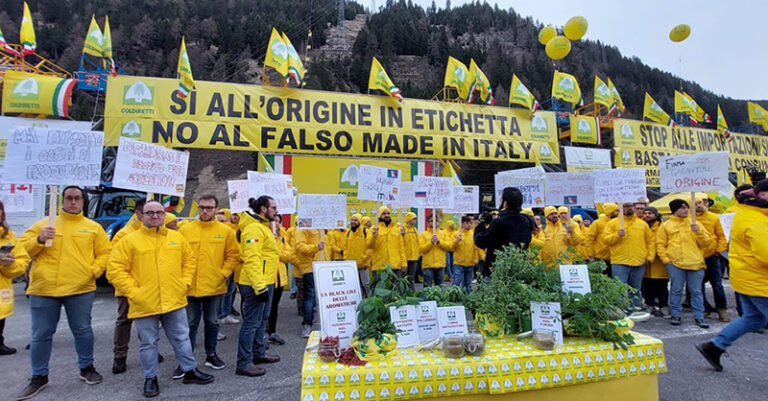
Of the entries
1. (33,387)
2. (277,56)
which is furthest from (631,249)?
(277,56)

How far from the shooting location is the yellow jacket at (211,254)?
4.09m

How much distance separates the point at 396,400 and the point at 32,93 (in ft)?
36.5

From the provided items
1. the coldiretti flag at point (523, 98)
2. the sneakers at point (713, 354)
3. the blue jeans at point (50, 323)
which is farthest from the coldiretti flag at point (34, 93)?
the sneakers at point (713, 354)

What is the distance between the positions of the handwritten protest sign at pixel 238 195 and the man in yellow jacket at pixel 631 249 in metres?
6.12

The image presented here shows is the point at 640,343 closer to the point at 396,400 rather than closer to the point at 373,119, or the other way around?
the point at 396,400

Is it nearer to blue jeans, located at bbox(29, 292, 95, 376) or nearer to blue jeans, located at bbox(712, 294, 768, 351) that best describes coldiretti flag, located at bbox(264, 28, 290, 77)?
Result: blue jeans, located at bbox(29, 292, 95, 376)

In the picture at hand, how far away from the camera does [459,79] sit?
11430 mm

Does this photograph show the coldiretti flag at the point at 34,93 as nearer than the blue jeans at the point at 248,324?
No

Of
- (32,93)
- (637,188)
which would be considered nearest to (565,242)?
(637,188)

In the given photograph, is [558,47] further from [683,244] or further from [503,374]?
[503,374]

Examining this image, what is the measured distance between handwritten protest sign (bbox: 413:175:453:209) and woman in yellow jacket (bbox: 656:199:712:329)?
138 inches

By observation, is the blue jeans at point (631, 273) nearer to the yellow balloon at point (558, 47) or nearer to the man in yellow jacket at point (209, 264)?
the man in yellow jacket at point (209, 264)

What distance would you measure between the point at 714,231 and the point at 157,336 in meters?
8.01

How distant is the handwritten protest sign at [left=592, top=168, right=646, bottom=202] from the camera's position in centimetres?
542
